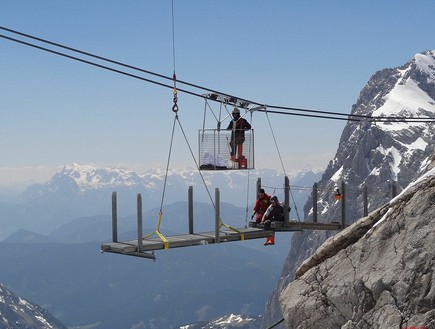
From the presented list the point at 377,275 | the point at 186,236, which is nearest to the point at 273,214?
the point at 186,236

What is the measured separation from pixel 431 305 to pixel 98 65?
11.5 m

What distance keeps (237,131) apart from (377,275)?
36.5ft

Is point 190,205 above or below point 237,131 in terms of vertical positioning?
below

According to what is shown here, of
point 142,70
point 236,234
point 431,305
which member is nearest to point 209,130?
point 236,234

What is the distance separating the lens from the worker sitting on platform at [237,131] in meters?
26.8

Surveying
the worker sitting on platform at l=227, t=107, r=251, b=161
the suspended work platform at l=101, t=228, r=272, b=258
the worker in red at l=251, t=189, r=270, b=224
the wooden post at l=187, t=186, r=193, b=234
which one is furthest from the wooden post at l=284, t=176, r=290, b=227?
the wooden post at l=187, t=186, r=193, b=234

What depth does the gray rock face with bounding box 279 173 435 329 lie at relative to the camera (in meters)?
16.4

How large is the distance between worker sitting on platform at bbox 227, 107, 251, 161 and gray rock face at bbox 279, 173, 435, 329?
7.82 m

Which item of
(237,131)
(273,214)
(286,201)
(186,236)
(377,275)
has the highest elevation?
(237,131)

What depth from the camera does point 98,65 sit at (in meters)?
19.4

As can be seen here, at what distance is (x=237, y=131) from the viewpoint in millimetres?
26906

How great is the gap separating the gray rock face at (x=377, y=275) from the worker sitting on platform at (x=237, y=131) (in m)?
7.82

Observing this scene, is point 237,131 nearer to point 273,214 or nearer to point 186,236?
point 273,214

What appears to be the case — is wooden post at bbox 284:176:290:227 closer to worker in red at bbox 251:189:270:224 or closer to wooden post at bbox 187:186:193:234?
worker in red at bbox 251:189:270:224
